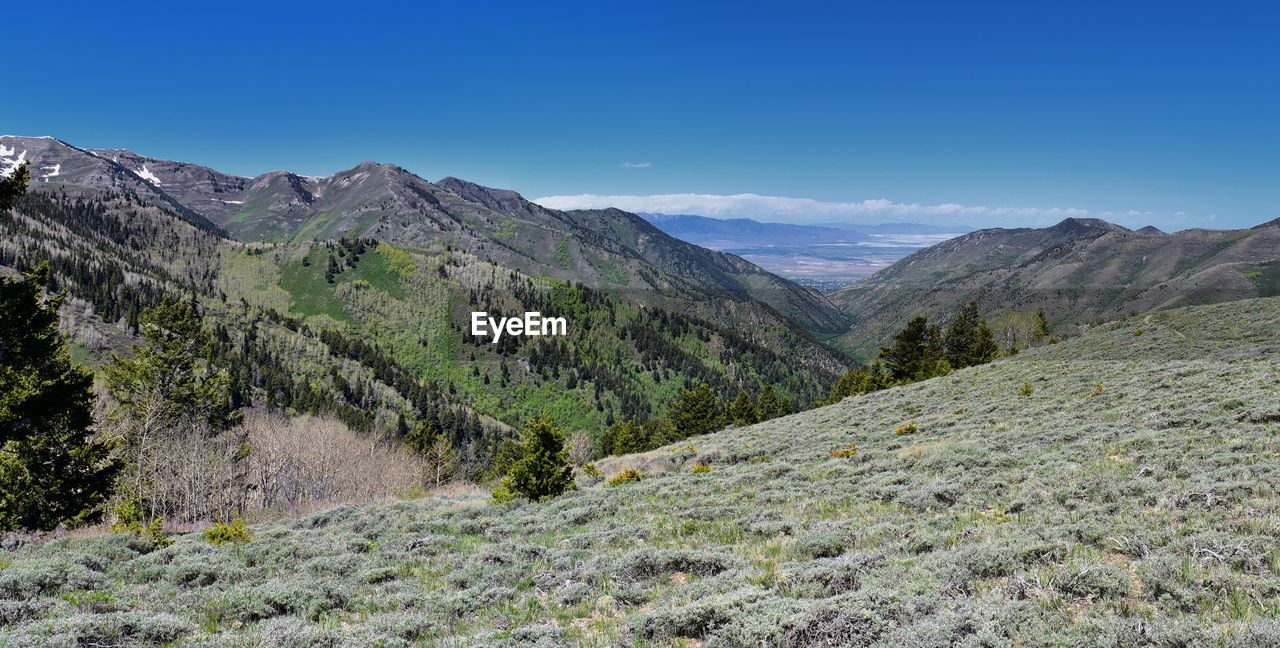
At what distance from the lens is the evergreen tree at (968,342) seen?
6656cm

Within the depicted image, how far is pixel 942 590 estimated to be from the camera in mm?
7844

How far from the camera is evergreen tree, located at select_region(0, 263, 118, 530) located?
62.8ft

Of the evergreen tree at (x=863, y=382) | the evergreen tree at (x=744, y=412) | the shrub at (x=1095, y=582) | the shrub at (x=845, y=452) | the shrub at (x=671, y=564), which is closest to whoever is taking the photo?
the shrub at (x=1095, y=582)

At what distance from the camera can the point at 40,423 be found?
815 inches

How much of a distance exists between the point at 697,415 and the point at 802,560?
217 ft

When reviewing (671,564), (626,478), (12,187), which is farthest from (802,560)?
(12,187)

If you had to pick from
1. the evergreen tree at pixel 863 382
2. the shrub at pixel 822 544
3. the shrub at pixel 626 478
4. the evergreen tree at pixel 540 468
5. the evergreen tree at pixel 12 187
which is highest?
the evergreen tree at pixel 12 187

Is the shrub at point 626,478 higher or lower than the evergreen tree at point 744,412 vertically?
higher

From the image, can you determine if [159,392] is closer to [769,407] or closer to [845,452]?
[845,452]

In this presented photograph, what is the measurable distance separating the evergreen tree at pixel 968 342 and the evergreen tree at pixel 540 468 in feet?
198

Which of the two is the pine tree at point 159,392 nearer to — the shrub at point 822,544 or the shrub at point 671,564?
the shrub at point 671,564

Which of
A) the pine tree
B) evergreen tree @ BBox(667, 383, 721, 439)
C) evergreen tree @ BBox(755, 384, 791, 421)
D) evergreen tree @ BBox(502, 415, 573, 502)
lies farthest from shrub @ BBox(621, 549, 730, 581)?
evergreen tree @ BBox(755, 384, 791, 421)

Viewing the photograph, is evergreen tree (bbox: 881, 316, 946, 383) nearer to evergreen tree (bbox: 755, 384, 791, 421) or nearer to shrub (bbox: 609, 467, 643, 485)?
evergreen tree (bbox: 755, 384, 791, 421)

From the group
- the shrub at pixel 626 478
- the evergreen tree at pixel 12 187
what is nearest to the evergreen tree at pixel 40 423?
the evergreen tree at pixel 12 187
